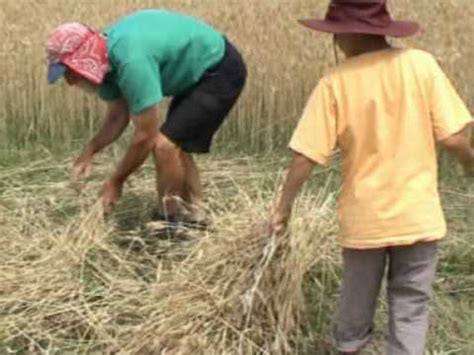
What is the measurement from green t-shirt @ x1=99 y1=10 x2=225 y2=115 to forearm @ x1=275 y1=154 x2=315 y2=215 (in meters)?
0.85

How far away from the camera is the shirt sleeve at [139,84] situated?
405 centimetres

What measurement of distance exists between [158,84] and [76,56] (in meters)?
0.30

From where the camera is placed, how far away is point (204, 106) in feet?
14.9

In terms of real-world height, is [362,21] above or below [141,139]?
above

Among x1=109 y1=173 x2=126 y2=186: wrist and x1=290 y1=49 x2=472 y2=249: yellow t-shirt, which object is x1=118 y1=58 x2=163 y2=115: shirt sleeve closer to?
x1=109 y1=173 x2=126 y2=186: wrist

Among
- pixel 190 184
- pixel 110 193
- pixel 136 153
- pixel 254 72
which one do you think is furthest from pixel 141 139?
pixel 254 72

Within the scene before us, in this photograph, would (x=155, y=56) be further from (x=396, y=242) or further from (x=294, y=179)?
(x=396, y=242)

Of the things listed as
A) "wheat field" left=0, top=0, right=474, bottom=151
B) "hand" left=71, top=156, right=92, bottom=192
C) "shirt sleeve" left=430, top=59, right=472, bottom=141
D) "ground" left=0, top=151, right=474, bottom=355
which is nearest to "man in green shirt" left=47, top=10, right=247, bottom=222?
"hand" left=71, top=156, right=92, bottom=192

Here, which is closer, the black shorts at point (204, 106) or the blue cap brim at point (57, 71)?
the blue cap brim at point (57, 71)

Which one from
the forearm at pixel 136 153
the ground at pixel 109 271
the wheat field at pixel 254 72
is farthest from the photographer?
the wheat field at pixel 254 72

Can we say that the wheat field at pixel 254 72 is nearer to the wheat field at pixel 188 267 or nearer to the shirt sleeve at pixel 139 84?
the wheat field at pixel 188 267

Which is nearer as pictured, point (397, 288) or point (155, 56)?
point (397, 288)

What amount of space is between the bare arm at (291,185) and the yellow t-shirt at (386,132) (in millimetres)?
39

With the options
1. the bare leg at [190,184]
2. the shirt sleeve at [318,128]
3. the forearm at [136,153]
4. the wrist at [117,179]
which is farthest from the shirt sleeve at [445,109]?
the bare leg at [190,184]
